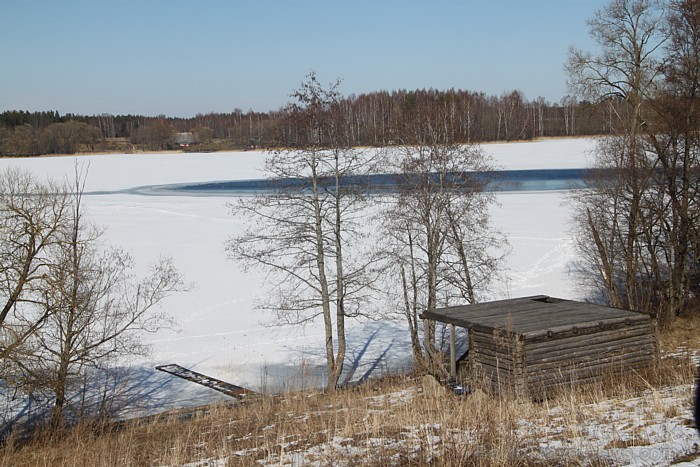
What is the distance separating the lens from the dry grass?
554 centimetres

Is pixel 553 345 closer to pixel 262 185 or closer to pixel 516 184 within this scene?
pixel 262 185

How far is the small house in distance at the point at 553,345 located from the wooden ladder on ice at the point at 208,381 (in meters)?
5.87

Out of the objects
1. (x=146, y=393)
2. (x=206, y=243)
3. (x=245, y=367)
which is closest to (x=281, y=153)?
(x=245, y=367)

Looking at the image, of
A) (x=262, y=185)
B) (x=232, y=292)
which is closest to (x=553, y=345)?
(x=232, y=292)

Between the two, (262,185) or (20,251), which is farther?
(262,185)

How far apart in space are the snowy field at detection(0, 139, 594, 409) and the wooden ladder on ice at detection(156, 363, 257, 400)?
0.71ft

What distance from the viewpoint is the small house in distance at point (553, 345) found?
955 centimetres

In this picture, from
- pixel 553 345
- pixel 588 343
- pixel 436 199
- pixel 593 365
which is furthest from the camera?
pixel 436 199

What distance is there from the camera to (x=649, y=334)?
10641mm

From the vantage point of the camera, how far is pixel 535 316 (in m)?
10.7

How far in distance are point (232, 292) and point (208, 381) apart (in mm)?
Result: 7584

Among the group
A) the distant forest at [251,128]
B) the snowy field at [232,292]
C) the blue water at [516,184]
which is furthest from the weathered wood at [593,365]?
the distant forest at [251,128]

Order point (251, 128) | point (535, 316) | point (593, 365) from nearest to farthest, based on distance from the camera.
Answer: point (593, 365) < point (535, 316) < point (251, 128)

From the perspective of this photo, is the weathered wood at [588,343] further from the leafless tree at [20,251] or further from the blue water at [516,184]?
the blue water at [516,184]
